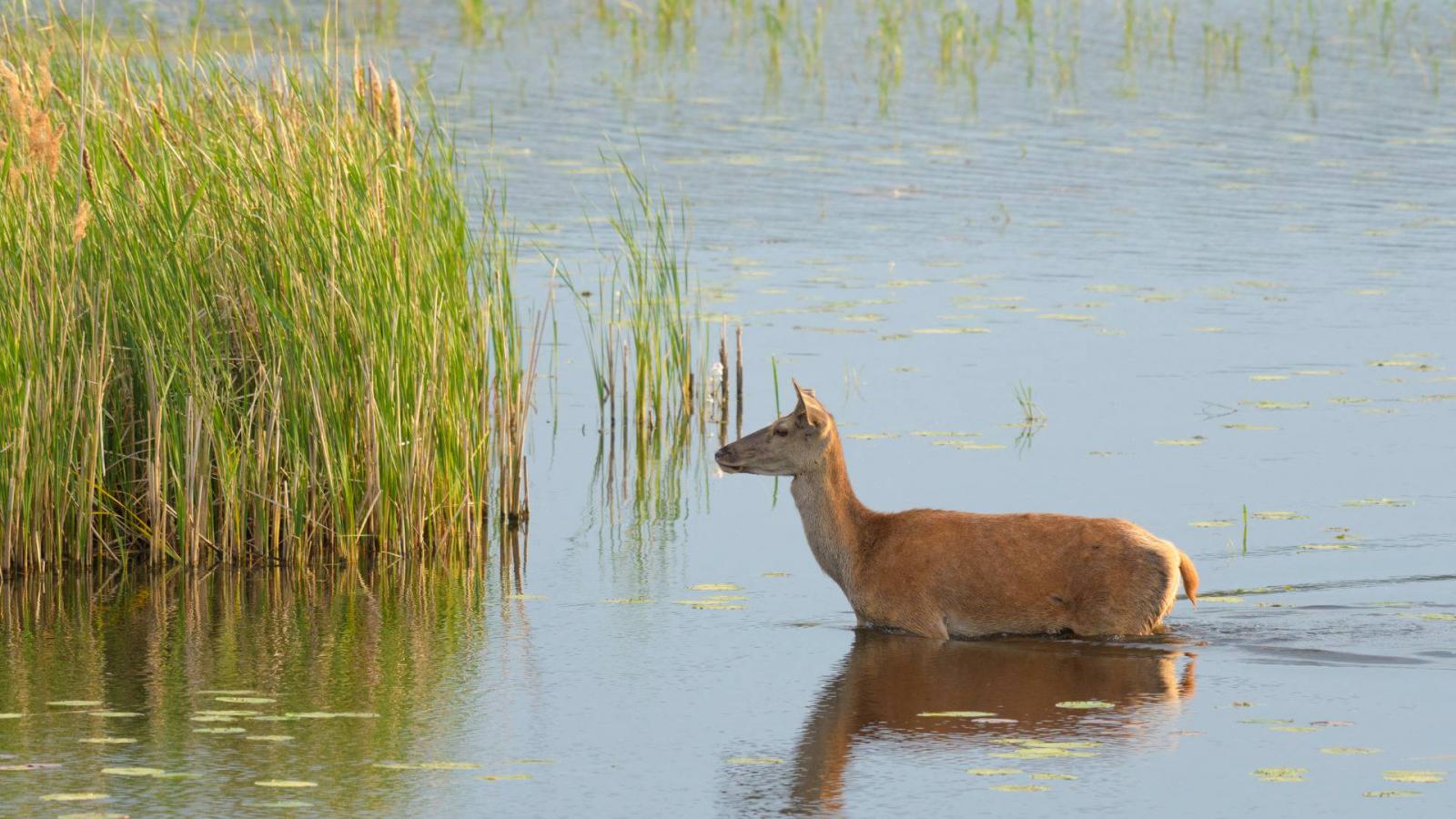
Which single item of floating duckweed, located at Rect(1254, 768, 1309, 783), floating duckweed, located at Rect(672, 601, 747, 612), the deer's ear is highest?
the deer's ear

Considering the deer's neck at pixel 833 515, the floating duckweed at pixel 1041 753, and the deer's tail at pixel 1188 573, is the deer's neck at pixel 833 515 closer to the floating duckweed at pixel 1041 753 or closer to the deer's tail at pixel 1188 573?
the deer's tail at pixel 1188 573

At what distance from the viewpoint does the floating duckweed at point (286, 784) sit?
22.4 feet

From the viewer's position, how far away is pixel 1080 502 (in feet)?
35.7

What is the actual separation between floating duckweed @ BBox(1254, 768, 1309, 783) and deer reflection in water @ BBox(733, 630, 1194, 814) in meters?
0.45

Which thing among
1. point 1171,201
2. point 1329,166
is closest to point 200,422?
point 1171,201

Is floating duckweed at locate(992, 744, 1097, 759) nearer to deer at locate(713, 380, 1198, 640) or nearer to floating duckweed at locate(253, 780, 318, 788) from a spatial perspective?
deer at locate(713, 380, 1198, 640)

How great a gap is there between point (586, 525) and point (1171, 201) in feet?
38.0

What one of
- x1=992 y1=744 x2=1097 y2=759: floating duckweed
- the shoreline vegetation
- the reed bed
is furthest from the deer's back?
the reed bed

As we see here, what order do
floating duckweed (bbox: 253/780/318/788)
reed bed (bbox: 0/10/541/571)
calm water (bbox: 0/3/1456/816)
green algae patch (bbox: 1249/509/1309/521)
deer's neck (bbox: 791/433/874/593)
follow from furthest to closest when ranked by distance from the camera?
green algae patch (bbox: 1249/509/1309/521) → reed bed (bbox: 0/10/541/571) → deer's neck (bbox: 791/433/874/593) → calm water (bbox: 0/3/1456/816) → floating duckweed (bbox: 253/780/318/788)

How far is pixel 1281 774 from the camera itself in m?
6.98

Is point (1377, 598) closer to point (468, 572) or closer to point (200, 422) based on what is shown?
point (468, 572)

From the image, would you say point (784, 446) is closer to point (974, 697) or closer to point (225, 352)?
point (974, 697)

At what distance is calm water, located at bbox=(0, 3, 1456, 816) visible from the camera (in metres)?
7.07

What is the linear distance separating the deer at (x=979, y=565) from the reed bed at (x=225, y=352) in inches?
68.2
